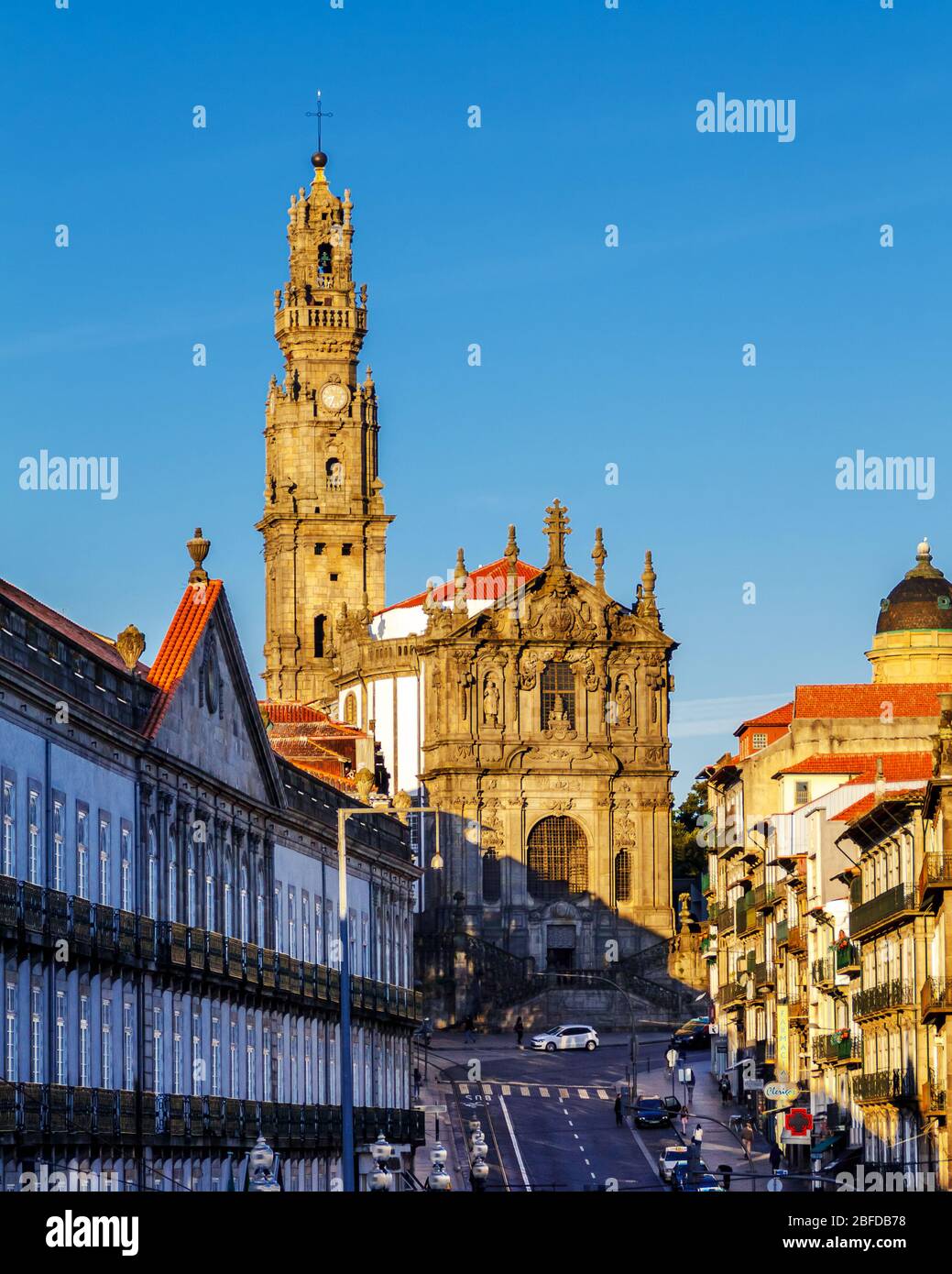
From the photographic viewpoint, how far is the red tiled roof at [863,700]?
471 ft

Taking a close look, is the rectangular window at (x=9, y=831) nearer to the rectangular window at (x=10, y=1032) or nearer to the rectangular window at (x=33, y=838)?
the rectangular window at (x=33, y=838)

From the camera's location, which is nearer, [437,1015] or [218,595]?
[218,595]

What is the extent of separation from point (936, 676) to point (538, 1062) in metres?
35.3

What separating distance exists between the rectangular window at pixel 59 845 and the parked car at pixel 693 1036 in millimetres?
86954

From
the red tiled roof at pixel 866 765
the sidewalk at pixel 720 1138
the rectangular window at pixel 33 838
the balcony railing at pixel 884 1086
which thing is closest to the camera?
the rectangular window at pixel 33 838

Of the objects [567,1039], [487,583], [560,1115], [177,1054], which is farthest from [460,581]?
[177,1054]

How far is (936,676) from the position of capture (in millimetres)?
166625

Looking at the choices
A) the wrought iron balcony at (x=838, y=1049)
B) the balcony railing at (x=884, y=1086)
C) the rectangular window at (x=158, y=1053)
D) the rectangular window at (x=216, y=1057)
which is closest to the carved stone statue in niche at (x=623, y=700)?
the wrought iron balcony at (x=838, y=1049)

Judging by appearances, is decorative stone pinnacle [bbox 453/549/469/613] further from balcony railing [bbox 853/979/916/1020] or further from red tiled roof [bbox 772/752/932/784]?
balcony railing [bbox 853/979/916/1020]

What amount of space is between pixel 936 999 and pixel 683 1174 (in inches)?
520

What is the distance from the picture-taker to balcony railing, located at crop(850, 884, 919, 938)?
292 ft

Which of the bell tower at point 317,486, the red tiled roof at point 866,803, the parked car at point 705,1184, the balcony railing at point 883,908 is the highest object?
the bell tower at point 317,486
